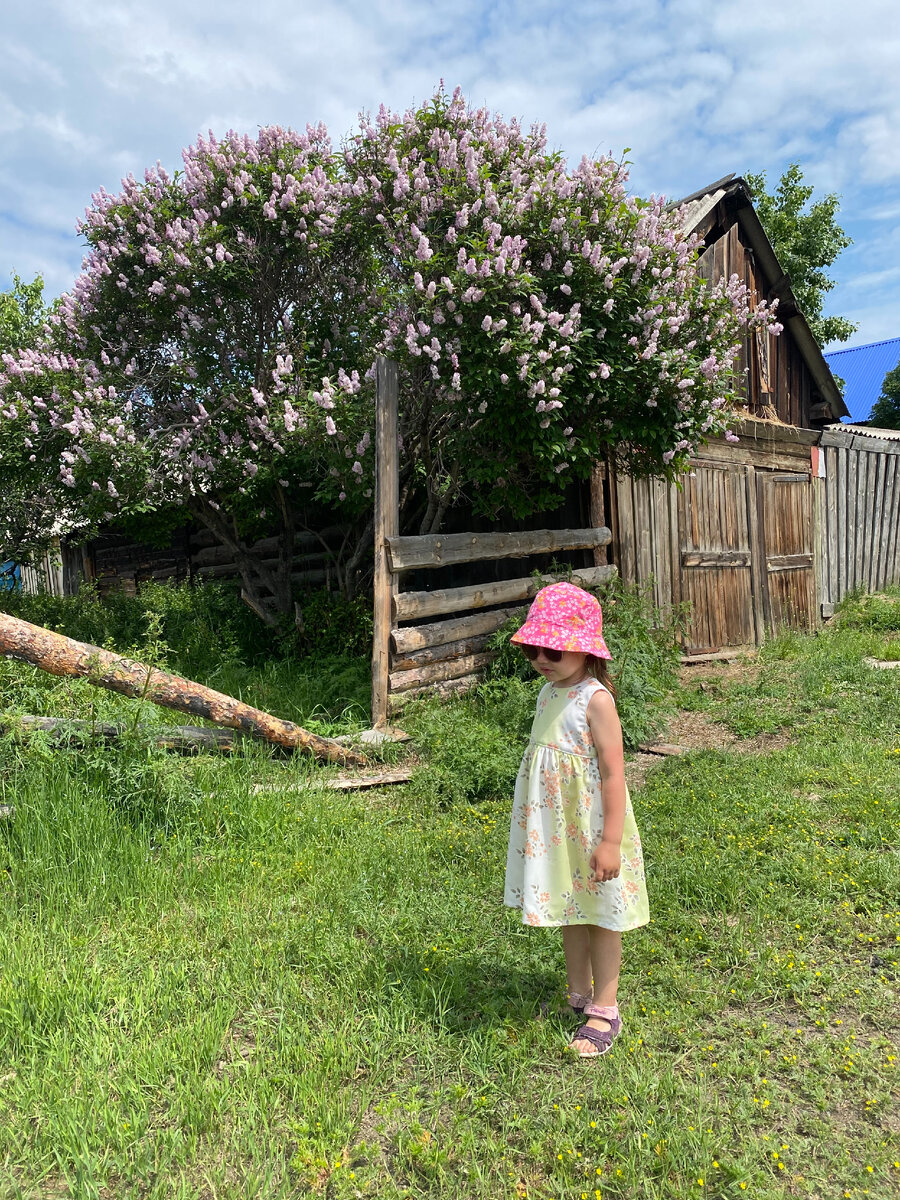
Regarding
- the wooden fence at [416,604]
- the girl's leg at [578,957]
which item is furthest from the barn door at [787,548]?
the girl's leg at [578,957]

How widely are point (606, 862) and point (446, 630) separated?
454 cm

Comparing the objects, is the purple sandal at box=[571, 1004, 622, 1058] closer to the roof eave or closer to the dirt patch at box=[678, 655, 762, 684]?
the dirt patch at box=[678, 655, 762, 684]

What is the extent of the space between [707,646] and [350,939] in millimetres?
7748

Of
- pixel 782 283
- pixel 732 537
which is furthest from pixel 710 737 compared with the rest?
pixel 782 283

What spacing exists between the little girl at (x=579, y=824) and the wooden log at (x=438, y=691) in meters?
3.71

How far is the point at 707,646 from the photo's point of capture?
10.2 meters

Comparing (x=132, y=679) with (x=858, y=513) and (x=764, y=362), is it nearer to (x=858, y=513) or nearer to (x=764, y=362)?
(x=764, y=362)

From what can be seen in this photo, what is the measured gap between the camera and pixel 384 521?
21.9 feet

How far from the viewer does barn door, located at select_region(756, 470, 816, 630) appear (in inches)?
446

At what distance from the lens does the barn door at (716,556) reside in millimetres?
9984

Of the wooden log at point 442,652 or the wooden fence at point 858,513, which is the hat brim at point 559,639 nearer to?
the wooden log at point 442,652

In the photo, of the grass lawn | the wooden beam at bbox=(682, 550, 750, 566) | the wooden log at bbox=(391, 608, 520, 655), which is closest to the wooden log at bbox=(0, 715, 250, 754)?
the grass lawn

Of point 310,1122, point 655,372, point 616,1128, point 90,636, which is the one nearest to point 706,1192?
point 616,1128

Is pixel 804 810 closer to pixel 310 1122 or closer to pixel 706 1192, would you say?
pixel 706 1192
